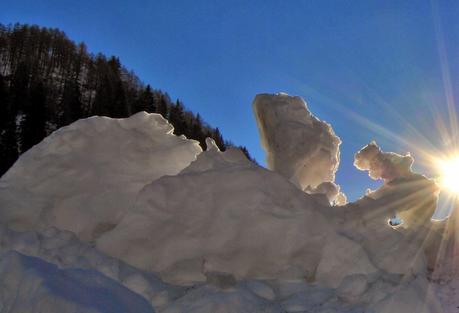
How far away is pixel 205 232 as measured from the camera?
5930 mm

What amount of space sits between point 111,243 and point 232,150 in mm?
2206

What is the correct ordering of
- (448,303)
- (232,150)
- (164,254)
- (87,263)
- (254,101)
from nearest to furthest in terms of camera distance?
(448,303) → (87,263) → (164,254) → (232,150) → (254,101)

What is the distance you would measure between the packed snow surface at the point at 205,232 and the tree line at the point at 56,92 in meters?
31.8

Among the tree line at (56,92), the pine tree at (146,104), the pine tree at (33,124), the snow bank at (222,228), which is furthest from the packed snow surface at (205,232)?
the pine tree at (146,104)

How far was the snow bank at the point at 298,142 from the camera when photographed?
7.88m

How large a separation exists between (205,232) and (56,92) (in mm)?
65684

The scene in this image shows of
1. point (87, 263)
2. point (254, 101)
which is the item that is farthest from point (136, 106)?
point (87, 263)

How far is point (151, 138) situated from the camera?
7836mm

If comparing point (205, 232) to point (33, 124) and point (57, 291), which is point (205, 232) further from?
point (33, 124)

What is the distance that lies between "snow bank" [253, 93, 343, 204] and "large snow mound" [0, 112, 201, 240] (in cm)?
146

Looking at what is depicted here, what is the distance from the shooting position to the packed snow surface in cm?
458

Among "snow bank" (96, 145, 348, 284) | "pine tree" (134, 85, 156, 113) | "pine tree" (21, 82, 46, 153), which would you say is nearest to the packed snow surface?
"snow bank" (96, 145, 348, 284)

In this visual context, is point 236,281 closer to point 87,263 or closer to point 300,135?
point 87,263

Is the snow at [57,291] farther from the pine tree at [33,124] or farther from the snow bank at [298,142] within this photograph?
the pine tree at [33,124]
